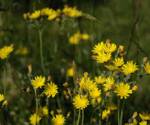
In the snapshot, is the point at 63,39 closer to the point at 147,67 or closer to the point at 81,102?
the point at 147,67

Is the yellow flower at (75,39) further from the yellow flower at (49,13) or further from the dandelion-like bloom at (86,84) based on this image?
the dandelion-like bloom at (86,84)

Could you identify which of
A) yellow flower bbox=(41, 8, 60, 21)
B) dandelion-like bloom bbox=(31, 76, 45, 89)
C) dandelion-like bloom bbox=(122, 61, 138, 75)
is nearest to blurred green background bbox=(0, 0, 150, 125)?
yellow flower bbox=(41, 8, 60, 21)

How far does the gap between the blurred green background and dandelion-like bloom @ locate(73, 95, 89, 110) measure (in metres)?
0.38

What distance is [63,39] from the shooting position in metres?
4.38

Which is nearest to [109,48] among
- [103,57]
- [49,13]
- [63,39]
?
[103,57]

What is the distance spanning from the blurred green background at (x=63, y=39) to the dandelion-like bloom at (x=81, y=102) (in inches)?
15.0

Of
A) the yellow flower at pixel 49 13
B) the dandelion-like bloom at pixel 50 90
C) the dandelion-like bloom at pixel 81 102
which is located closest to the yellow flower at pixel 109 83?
the dandelion-like bloom at pixel 81 102

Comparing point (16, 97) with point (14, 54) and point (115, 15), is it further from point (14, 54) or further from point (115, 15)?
point (115, 15)

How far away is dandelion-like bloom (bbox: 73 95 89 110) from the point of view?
2.16 meters

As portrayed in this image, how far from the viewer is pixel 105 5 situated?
5.24m

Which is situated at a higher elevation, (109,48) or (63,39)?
(63,39)

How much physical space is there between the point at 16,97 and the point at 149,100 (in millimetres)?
975

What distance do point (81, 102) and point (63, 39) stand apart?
226cm

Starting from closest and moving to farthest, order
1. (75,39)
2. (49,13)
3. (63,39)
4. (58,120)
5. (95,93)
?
1. (95,93)
2. (58,120)
3. (49,13)
4. (75,39)
5. (63,39)
